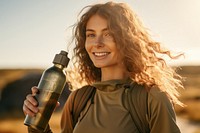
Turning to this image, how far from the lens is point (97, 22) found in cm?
504

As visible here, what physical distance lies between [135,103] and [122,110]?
16 cm

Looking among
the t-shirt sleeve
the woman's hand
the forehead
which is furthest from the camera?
the forehead

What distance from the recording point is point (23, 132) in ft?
65.4

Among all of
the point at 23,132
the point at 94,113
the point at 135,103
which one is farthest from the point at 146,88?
the point at 23,132

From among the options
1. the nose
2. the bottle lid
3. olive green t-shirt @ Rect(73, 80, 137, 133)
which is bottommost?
olive green t-shirt @ Rect(73, 80, 137, 133)

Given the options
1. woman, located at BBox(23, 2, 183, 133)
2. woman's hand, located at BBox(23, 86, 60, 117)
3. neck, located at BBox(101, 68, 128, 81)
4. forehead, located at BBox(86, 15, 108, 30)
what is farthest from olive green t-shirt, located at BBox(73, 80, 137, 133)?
forehead, located at BBox(86, 15, 108, 30)

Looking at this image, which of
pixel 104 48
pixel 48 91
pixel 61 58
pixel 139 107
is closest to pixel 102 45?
pixel 104 48

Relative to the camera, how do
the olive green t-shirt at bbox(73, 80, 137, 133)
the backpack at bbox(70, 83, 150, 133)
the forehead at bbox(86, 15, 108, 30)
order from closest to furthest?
the backpack at bbox(70, 83, 150, 133) < the olive green t-shirt at bbox(73, 80, 137, 133) < the forehead at bbox(86, 15, 108, 30)

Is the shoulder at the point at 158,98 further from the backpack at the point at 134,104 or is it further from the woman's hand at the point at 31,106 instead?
the woman's hand at the point at 31,106

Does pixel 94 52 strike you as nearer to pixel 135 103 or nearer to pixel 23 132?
pixel 135 103

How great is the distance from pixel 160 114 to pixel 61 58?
3.94 feet

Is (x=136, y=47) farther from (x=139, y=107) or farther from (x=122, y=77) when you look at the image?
(x=139, y=107)

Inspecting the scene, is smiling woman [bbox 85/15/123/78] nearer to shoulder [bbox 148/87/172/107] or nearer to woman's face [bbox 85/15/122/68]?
woman's face [bbox 85/15/122/68]

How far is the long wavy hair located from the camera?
16.1 ft
